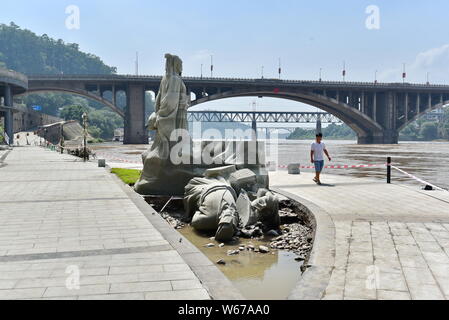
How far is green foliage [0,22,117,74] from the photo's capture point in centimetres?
12975

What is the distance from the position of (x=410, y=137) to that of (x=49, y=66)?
11924 centimetres

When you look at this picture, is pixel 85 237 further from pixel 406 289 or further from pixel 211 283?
pixel 406 289


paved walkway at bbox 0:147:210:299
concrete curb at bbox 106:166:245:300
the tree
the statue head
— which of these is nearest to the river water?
the statue head

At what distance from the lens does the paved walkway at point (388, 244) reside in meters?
3.73

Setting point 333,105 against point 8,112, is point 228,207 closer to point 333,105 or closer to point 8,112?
point 8,112

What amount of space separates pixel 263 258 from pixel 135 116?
58129mm

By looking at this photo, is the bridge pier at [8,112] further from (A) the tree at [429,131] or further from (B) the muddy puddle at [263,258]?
(A) the tree at [429,131]

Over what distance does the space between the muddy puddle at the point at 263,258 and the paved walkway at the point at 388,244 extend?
64 cm

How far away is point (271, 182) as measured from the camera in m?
12.4

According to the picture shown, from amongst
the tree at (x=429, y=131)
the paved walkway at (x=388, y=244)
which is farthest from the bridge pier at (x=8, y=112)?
the tree at (x=429, y=131)

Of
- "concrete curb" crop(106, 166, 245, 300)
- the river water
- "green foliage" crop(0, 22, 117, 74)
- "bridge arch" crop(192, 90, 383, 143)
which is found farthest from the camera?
"green foliage" crop(0, 22, 117, 74)

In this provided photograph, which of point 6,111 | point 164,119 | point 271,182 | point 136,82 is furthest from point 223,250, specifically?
point 136,82

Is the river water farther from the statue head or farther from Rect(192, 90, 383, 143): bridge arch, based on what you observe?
Result: Rect(192, 90, 383, 143): bridge arch

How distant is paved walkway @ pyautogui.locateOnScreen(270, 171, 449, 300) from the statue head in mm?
4742
